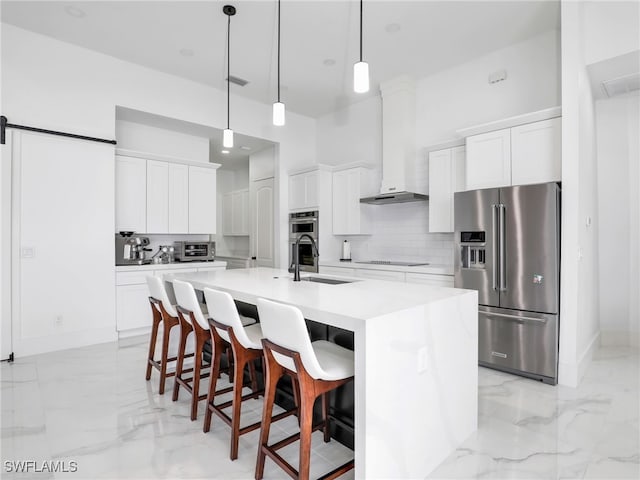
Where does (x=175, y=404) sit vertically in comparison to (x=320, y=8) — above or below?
below

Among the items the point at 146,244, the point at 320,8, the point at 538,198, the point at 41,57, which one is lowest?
the point at 146,244

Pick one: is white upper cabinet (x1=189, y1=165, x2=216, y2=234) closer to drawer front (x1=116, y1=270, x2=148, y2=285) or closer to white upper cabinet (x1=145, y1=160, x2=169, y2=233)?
white upper cabinet (x1=145, y1=160, x2=169, y2=233)

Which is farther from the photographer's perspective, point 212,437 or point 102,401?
point 102,401

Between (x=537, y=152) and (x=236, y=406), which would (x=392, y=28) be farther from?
(x=236, y=406)

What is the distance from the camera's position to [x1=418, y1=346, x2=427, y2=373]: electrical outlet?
179 cm

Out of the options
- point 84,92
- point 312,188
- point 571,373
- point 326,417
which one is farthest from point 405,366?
point 84,92

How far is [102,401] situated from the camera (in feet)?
8.88

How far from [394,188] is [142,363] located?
11.8 feet

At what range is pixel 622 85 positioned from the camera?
3.68 m

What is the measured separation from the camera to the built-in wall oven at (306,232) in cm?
546

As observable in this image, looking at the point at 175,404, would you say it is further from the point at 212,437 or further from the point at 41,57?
the point at 41,57

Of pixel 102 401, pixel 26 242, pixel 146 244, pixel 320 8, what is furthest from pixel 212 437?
pixel 320 8

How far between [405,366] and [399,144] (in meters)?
3.71

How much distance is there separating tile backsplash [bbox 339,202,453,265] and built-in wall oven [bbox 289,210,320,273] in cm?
70
